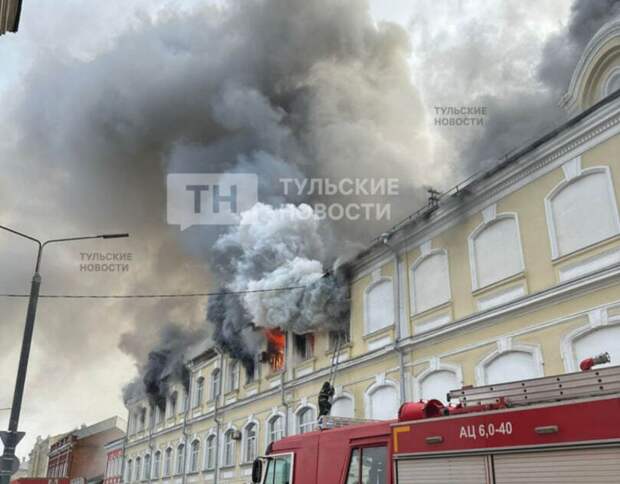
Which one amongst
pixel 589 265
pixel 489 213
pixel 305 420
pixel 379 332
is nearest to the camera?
pixel 589 265

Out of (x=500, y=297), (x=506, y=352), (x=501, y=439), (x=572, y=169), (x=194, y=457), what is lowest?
(x=501, y=439)

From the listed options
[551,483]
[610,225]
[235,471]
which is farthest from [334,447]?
[235,471]

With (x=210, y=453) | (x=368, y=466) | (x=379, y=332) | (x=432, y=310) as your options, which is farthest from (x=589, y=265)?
(x=210, y=453)

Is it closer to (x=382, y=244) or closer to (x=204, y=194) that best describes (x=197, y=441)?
(x=204, y=194)

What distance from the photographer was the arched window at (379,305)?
16984mm

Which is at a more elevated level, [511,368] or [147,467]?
[511,368]

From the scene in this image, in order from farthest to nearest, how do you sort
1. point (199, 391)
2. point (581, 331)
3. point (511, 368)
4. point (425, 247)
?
point (199, 391)
point (425, 247)
point (511, 368)
point (581, 331)

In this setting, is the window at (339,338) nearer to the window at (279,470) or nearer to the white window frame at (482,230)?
the white window frame at (482,230)

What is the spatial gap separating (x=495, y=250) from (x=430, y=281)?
2.24 meters

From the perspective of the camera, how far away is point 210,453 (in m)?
25.6

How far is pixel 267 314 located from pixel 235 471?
258 inches

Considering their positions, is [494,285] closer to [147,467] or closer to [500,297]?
[500,297]

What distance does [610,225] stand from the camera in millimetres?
11477

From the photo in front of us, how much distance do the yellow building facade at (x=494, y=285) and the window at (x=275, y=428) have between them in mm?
53
